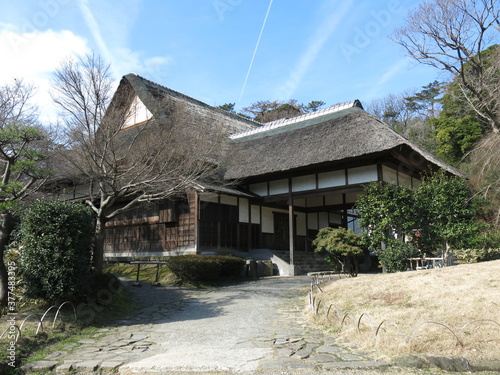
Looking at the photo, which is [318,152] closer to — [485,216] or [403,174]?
[403,174]

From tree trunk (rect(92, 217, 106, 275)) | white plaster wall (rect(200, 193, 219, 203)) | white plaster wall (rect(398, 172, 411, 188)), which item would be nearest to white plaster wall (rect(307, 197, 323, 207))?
white plaster wall (rect(398, 172, 411, 188))

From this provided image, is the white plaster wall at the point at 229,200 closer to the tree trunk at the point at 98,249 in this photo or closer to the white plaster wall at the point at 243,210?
the white plaster wall at the point at 243,210

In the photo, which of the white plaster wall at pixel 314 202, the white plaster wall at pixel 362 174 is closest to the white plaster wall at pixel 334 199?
the white plaster wall at pixel 314 202

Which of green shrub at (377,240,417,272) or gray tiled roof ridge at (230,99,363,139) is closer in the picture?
green shrub at (377,240,417,272)

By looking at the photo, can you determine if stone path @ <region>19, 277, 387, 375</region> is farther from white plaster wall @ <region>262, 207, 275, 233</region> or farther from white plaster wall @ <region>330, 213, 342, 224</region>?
white plaster wall @ <region>330, 213, 342, 224</region>

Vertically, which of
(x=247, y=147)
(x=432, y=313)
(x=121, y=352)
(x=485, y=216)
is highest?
(x=247, y=147)

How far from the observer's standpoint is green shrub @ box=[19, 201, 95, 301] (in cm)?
815

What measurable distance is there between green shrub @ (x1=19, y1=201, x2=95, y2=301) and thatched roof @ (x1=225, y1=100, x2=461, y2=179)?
10118 millimetres

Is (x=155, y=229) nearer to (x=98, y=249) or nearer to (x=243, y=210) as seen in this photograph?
(x=243, y=210)

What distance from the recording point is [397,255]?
12.5 meters

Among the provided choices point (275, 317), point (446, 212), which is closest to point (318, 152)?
point (446, 212)

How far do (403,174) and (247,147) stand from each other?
767 cm

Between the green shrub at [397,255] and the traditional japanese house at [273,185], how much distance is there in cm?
360

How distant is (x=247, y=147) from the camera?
68.5 feet
